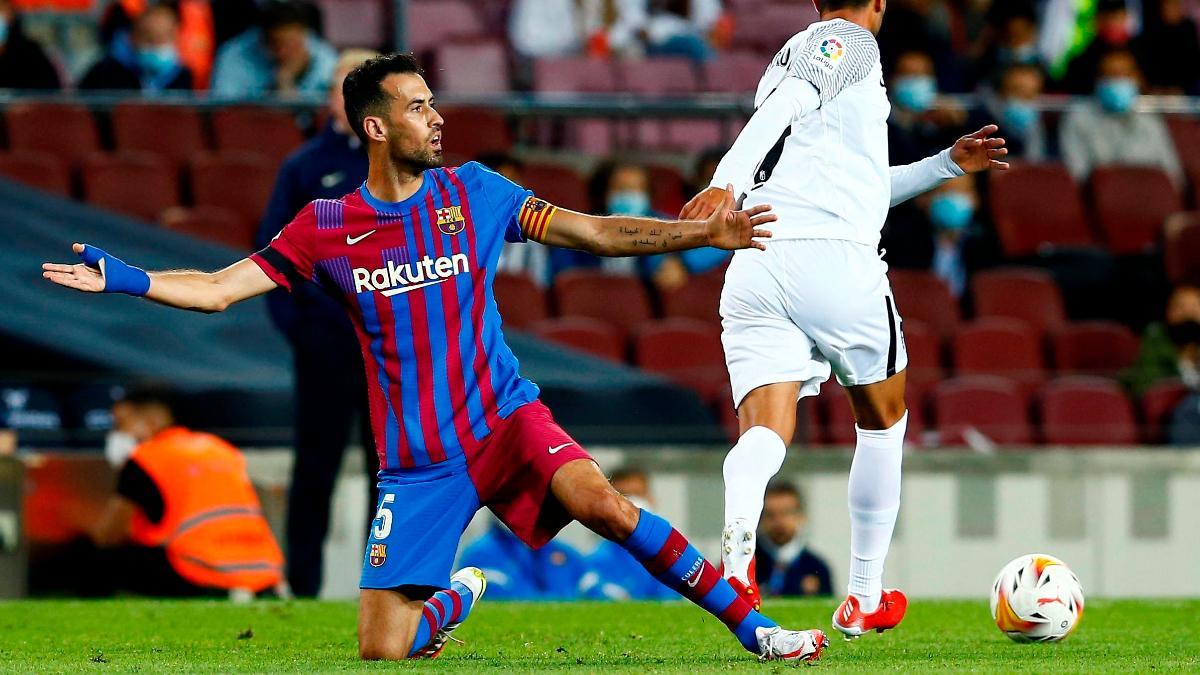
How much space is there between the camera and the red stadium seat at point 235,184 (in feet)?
41.6

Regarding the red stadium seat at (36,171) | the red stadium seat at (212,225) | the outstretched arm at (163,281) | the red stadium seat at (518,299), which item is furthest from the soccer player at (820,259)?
the red stadium seat at (36,171)

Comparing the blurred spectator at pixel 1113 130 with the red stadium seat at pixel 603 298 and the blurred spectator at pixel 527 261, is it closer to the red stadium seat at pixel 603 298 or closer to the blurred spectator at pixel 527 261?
the red stadium seat at pixel 603 298

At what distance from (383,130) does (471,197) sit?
336 mm

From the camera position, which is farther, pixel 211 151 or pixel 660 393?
pixel 211 151

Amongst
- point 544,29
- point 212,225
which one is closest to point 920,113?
point 544,29

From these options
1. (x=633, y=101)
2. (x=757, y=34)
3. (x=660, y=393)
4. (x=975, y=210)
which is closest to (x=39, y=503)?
(x=660, y=393)

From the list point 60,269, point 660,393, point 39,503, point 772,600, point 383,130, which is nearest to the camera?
point 60,269

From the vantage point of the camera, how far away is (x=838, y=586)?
10.5 metres

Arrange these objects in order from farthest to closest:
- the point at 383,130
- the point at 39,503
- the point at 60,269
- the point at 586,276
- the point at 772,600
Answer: the point at 586,276 < the point at 39,503 < the point at 772,600 < the point at 383,130 < the point at 60,269

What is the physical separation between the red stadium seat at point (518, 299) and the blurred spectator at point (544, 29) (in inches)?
175

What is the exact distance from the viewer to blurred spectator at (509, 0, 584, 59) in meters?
16.1

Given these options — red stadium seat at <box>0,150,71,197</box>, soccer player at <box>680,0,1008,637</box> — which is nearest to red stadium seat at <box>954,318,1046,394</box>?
soccer player at <box>680,0,1008,637</box>

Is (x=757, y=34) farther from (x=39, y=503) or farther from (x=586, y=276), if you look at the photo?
(x=39, y=503)

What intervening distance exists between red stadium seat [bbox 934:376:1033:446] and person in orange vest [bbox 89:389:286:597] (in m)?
3.93
